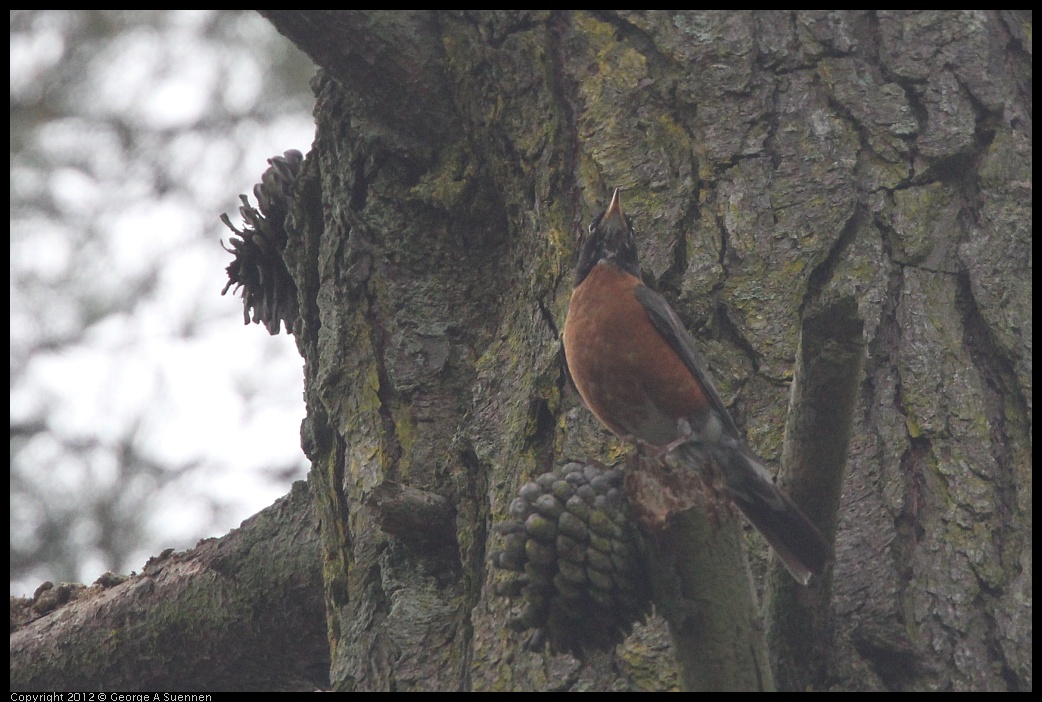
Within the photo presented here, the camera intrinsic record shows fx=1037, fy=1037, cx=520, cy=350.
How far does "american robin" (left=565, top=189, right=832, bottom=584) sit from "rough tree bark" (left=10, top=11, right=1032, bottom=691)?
8 cm

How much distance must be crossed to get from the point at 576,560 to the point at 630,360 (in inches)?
67.7

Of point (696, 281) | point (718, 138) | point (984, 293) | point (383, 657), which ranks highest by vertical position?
point (718, 138)

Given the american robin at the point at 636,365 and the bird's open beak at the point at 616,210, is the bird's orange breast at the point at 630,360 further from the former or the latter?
the bird's open beak at the point at 616,210

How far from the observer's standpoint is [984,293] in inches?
95.1

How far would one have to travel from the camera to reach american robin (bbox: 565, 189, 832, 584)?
7.70 ft

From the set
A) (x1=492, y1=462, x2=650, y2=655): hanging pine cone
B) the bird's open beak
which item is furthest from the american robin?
(x1=492, y1=462, x2=650, y2=655): hanging pine cone

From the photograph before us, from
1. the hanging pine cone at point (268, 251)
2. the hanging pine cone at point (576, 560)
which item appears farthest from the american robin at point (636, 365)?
the hanging pine cone at point (268, 251)

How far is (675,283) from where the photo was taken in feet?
8.53

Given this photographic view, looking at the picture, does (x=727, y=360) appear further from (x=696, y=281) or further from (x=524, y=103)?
(x=524, y=103)

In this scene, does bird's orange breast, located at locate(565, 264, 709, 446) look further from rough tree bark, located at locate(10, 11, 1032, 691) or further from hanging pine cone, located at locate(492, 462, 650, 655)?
hanging pine cone, located at locate(492, 462, 650, 655)

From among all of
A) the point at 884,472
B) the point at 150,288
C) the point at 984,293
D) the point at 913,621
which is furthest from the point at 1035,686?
the point at 150,288

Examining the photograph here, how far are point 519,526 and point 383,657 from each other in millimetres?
998

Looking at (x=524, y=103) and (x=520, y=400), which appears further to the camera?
(x=524, y=103)

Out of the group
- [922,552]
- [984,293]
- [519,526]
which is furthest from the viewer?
[984,293]
